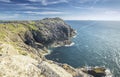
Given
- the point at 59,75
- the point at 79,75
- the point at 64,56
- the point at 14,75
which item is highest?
the point at 14,75

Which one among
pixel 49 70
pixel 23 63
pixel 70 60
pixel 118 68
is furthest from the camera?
pixel 70 60

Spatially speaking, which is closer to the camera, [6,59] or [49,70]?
[6,59]

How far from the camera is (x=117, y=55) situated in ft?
576

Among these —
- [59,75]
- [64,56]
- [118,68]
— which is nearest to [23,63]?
[59,75]

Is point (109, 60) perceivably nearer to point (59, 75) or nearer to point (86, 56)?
point (86, 56)

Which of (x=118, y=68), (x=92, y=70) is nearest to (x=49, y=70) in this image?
(x=92, y=70)

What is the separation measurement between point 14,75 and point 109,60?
119228 mm

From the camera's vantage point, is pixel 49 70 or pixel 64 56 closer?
pixel 49 70

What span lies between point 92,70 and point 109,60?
1905 inches

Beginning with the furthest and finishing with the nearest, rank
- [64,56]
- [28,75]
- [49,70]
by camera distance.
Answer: [64,56] < [49,70] < [28,75]

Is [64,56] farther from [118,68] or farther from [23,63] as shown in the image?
[23,63]

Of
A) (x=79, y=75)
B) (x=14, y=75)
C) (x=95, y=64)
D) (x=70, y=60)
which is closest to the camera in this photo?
(x=14, y=75)

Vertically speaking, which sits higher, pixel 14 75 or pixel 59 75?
pixel 14 75

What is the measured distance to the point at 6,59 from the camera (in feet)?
204
